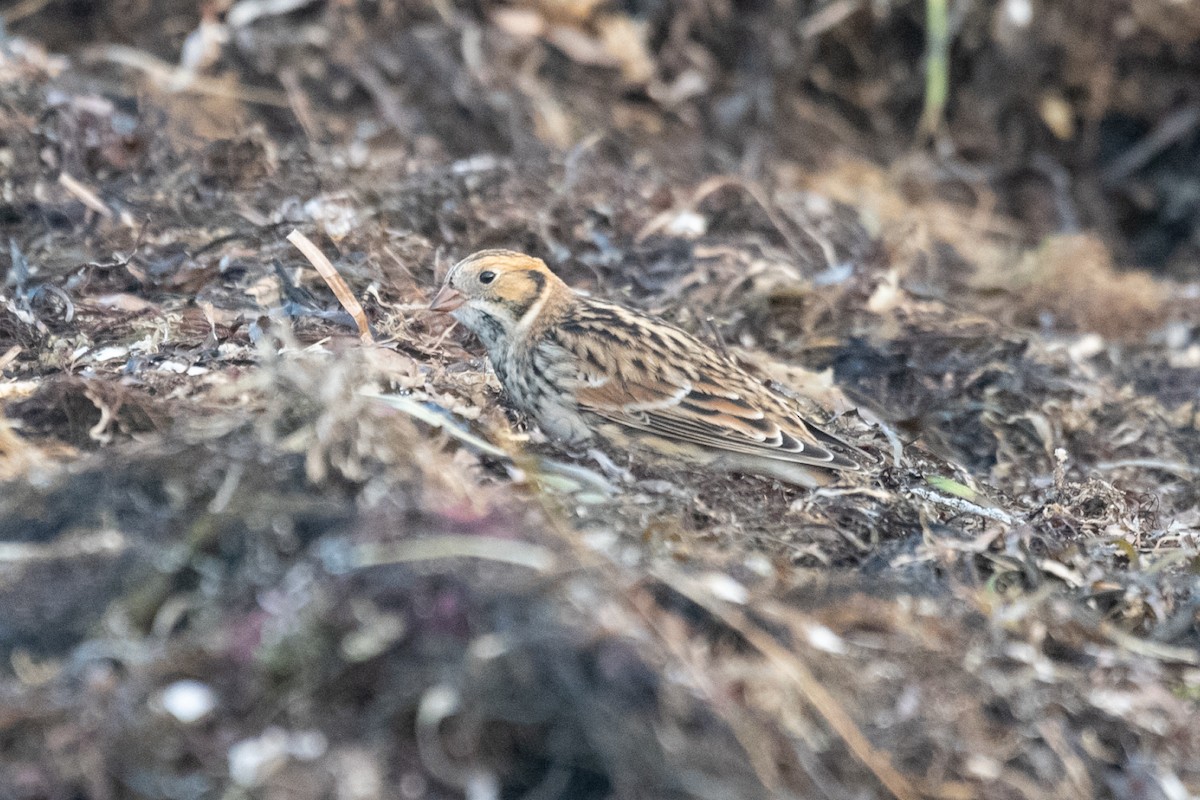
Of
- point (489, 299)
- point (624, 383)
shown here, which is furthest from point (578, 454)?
point (489, 299)

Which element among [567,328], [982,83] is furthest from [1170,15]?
[567,328]

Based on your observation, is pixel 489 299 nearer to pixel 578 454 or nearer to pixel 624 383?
pixel 624 383

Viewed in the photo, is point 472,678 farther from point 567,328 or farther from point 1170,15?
point 1170,15

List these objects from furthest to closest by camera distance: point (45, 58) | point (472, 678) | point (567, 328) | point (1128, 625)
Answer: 1. point (45, 58)
2. point (567, 328)
3. point (1128, 625)
4. point (472, 678)

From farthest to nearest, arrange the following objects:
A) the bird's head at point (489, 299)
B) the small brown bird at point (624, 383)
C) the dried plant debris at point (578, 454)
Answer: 1. the bird's head at point (489, 299)
2. the small brown bird at point (624, 383)
3. the dried plant debris at point (578, 454)

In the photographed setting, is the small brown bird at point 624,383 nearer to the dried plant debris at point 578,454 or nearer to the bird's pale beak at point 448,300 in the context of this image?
the bird's pale beak at point 448,300

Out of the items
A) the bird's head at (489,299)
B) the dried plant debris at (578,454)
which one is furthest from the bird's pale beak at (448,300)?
the dried plant debris at (578,454)

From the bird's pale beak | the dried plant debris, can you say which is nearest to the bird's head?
the bird's pale beak
